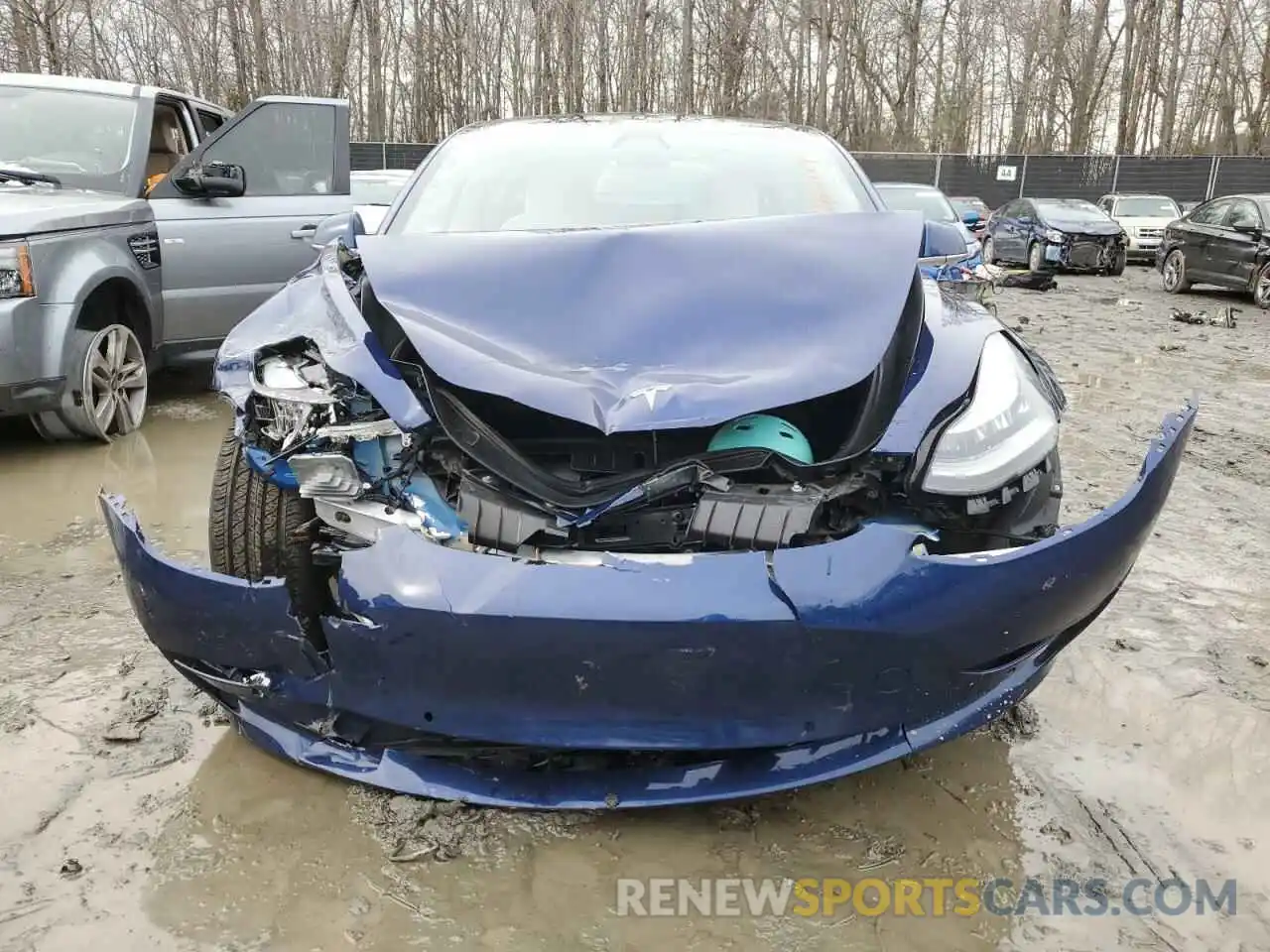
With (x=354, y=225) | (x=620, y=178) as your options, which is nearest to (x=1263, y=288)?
(x=620, y=178)

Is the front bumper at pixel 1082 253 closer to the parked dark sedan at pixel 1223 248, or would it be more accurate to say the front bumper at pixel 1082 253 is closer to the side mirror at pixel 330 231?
the parked dark sedan at pixel 1223 248

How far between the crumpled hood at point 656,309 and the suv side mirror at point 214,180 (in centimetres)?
304

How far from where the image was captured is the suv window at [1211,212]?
12641 mm

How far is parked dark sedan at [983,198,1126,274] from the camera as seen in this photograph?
15.8 metres

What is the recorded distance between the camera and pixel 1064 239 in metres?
15.7

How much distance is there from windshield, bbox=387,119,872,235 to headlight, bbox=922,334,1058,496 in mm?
1172

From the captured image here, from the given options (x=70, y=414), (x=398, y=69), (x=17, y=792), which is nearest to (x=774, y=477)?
(x=17, y=792)

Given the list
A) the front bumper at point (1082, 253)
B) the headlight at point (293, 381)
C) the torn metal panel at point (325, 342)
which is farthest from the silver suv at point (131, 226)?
the front bumper at point (1082, 253)

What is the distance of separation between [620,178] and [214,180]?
2.78 meters

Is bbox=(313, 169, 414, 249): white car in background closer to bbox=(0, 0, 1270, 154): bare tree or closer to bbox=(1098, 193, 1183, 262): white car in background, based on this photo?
bbox=(0, 0, 1270, 154): bare tree

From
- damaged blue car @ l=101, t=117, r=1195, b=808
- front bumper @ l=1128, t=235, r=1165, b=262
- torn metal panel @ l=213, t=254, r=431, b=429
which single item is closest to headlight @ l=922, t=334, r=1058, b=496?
damaged blue car @ l=101, t=117, r=1195, b=808

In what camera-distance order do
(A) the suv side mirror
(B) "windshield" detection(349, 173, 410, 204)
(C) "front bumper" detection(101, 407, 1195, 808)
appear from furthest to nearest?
(B) "windshield" detection(349, 173, 410, 204) → (A) the suv side mirror → (C) "front bumper" detection(101, 407, 1195, 808)

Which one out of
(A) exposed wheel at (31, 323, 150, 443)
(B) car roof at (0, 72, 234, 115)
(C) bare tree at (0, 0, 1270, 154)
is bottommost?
(A) exposed wheel at (31, 323, 150, 443)

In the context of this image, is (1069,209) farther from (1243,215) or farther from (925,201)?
(925,201)
